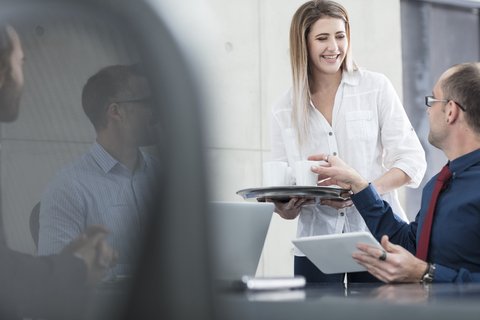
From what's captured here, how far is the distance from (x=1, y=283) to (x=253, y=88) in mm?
3452

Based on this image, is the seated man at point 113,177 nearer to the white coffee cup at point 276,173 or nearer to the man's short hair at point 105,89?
the man's short hair at point 105,89

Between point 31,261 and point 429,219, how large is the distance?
111cm

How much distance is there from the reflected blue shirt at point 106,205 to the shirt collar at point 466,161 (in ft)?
3.76

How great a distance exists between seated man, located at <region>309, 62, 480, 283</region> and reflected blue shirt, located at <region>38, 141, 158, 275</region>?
27.4 inches

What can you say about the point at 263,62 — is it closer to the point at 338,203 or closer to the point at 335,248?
the point at 338,203

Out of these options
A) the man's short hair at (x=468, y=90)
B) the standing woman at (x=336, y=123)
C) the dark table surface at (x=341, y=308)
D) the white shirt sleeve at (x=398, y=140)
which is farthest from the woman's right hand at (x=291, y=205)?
the dark table surface at (x=341, y=308)

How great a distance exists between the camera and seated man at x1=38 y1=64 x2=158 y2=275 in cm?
33

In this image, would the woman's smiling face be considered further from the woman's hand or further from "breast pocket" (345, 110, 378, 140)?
the woman's hand

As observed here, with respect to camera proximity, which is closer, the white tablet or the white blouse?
the white tablet

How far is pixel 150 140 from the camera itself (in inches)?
12.8

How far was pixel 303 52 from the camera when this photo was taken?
1.86 metres

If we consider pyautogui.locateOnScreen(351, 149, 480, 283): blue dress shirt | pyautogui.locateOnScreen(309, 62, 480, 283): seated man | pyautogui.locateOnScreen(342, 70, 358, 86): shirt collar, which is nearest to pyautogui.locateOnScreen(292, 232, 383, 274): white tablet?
pyautogui.locateOnScreen(309, 62, 480, 283): seated man

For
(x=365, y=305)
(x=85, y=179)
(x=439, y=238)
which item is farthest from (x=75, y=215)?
(x=439, y=238)

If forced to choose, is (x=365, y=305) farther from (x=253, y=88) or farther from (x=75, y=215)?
(x=253, y=88)
